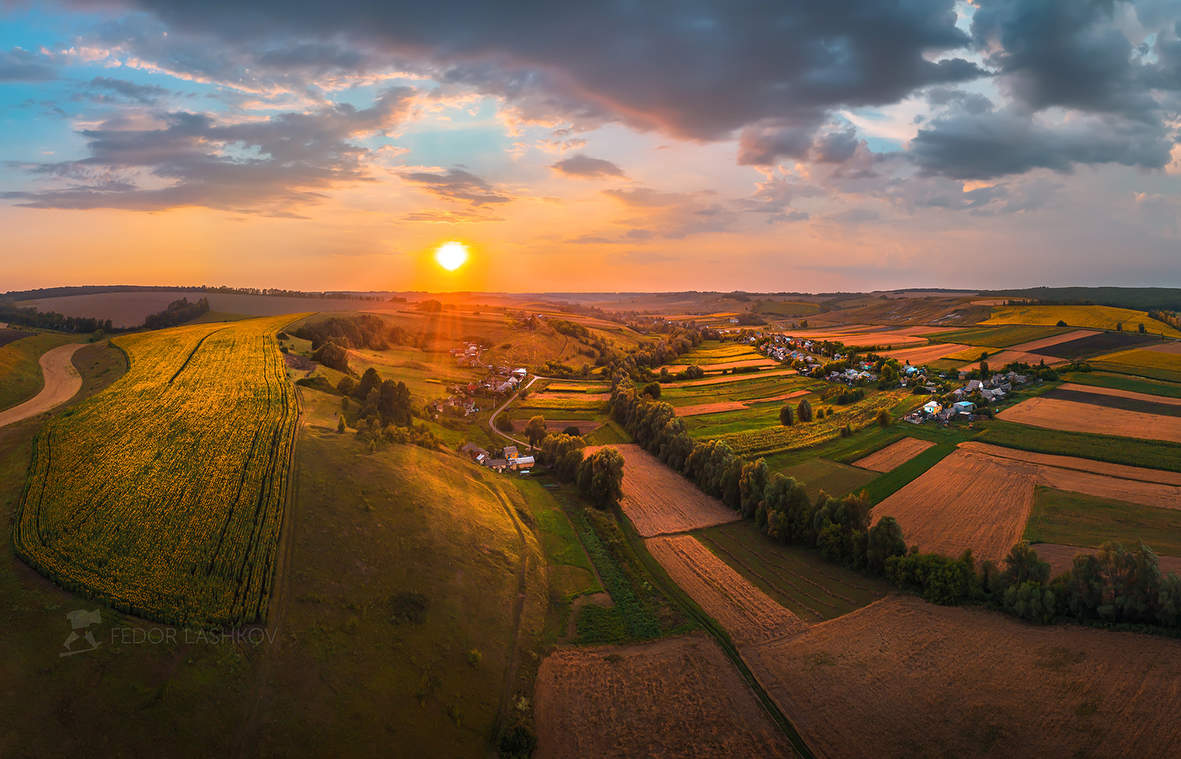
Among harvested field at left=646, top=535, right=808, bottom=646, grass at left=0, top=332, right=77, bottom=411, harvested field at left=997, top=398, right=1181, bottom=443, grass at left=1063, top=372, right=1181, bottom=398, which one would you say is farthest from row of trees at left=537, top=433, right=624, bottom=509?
grass at left=1063, top=372, right=1181, bottom=398

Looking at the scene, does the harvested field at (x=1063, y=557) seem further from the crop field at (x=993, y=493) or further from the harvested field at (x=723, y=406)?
the harvested field at (x=723, y=406)

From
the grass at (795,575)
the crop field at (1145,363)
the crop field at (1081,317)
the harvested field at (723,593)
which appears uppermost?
the crop field at (1081,317)

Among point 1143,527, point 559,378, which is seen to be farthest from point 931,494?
point 559,378

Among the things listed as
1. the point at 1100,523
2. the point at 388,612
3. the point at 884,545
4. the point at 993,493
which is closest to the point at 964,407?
the point at 993,493

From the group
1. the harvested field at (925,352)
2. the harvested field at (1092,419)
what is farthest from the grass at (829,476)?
the harvested field at (925,352)

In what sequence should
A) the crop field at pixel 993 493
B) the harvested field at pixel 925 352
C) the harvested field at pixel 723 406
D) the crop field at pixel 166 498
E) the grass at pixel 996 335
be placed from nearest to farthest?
1. the crop field at pixel 166 498
2. the crop field at pixel 993 493
3. the harvested field at pixel 723 406
4. the harvested field at pixel 925 352
5. the grass at pixel 996 335

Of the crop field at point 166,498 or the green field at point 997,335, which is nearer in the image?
the crop field at point 166,498
